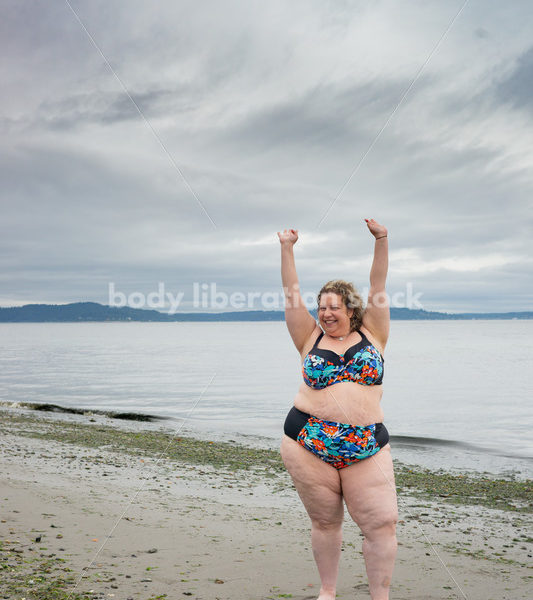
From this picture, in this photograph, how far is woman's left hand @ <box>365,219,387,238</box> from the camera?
3.88 m

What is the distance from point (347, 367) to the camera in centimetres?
366

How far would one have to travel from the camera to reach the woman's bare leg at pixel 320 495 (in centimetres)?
359

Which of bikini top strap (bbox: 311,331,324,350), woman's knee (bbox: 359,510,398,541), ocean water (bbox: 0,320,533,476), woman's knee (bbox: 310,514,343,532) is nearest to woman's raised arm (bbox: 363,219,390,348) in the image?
bikini top strap (bbox: 311,331,324,350)

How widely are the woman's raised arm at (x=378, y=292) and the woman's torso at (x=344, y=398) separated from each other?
0.29 feet

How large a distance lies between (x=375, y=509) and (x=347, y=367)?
880 mm

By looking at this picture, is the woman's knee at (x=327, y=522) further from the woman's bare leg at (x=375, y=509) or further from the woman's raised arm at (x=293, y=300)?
the woman's raised arm at (x=293, y=300)

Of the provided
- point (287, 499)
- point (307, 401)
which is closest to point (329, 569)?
point (307, 401)

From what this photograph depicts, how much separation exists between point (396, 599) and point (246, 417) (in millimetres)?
15998

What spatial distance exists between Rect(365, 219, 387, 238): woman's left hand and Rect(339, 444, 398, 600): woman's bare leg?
147 centimetres

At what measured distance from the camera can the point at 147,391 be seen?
97.3 feet

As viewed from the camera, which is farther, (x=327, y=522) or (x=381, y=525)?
(x=327, y=522)

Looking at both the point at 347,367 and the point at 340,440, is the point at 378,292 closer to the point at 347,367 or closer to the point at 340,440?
the point at 347,367

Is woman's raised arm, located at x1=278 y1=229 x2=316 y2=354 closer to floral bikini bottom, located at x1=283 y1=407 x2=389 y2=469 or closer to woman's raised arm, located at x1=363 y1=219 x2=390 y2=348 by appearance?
woman's raised arm, located at x1=363 y1=219 x2=390 y2=348

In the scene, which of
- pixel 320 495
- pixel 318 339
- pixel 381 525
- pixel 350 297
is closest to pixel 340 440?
pixel 320 495
